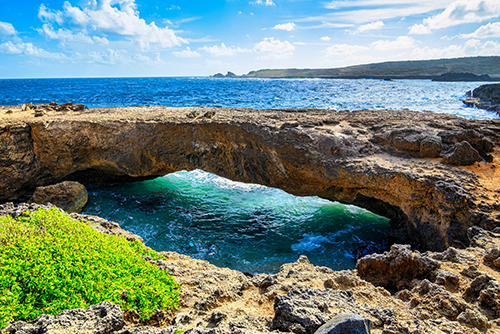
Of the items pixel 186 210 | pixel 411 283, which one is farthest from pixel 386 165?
pixel 186 210

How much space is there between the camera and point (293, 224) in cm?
1074

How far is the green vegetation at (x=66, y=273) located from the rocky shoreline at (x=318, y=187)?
1.07ft

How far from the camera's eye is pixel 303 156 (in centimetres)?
925

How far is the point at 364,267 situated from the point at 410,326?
8.20ft

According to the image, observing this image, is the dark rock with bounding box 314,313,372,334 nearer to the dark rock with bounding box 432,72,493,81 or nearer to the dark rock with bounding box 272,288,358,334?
the dark rock with bounding box 272,288,358,334

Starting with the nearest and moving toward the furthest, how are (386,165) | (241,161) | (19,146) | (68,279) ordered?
(68,279) → (386,165) → (241,161) → (19,146)

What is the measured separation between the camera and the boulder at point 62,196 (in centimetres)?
1059

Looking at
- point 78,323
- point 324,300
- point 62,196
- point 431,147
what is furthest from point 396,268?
point 62,196

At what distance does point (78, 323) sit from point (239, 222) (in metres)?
7.97

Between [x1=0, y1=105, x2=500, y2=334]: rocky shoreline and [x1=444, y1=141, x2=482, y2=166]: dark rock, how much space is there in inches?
1.1

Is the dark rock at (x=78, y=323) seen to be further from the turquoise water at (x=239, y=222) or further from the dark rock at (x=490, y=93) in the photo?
the dark rock at (x=490, y=93)

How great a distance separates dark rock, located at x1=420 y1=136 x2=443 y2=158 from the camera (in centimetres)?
830

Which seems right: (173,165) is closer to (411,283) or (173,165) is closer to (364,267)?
(364,267)

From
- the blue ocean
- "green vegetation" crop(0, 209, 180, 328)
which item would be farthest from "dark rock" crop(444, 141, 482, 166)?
"green vegetation" crop(0, 209, 180, 328)
